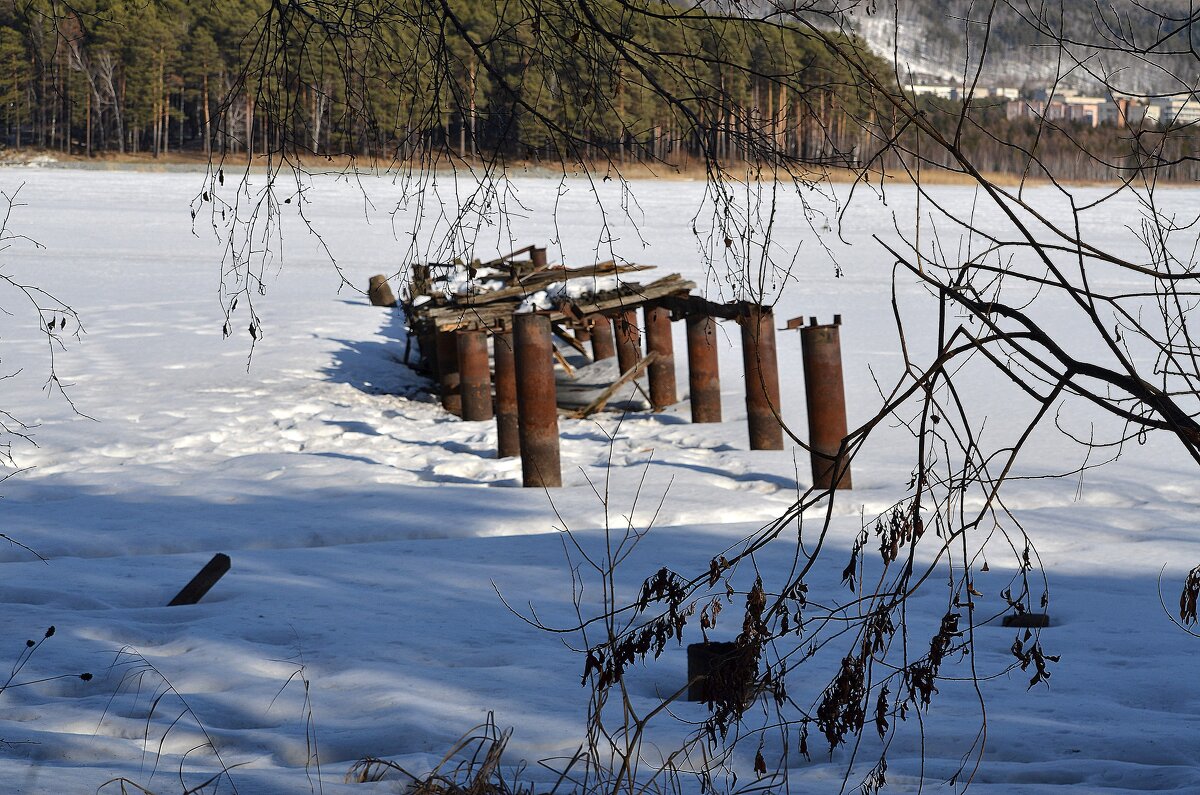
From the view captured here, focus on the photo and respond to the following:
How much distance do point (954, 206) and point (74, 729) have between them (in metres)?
41.2

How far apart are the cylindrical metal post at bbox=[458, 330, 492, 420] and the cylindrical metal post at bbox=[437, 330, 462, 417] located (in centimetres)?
75

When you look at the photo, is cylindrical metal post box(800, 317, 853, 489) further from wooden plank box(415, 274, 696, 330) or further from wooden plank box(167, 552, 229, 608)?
wooden plank box(167, 552, 229, 608)

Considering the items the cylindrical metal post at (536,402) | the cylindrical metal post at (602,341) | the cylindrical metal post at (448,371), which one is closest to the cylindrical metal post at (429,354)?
the cylindrical metal post at (448,371)

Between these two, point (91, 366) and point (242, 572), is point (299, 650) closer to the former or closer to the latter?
point (242, 572)

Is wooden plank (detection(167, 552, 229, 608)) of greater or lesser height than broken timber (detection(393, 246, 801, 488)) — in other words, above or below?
below

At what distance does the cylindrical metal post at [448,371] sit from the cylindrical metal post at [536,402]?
3844mm

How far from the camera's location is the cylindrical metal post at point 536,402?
8.34 meters

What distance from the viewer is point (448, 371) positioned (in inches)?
485

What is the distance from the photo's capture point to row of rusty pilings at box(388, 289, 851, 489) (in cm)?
835

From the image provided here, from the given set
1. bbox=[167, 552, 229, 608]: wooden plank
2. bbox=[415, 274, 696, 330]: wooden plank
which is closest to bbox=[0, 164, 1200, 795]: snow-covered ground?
bbox=[167, 552, 229, 608]: wooden plank

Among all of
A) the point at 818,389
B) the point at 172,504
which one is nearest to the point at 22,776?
the point at 172,504

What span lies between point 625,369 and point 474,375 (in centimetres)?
244

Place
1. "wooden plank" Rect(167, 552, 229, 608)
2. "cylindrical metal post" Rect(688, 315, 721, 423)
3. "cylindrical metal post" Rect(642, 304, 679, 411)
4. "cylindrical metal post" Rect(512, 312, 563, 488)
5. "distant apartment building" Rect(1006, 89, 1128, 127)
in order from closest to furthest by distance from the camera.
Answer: "distant apartment building" Rect(1006, 89, 1128, 127) → "wooden plank" Rect(167, 552, 229, 608) → "cylindrical metal post" Rect(512, 312, 563, 488) → "cylindrical metal post" Rect(688, 315, 721, 423) → "cylindrical metal post" Rect(642, 304, 679, 411)

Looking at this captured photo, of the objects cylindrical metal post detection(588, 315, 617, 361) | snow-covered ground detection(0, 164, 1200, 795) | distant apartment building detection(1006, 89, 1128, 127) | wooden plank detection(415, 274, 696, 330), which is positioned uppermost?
distant apartment building detection(1006, 89, 1128, 127)
